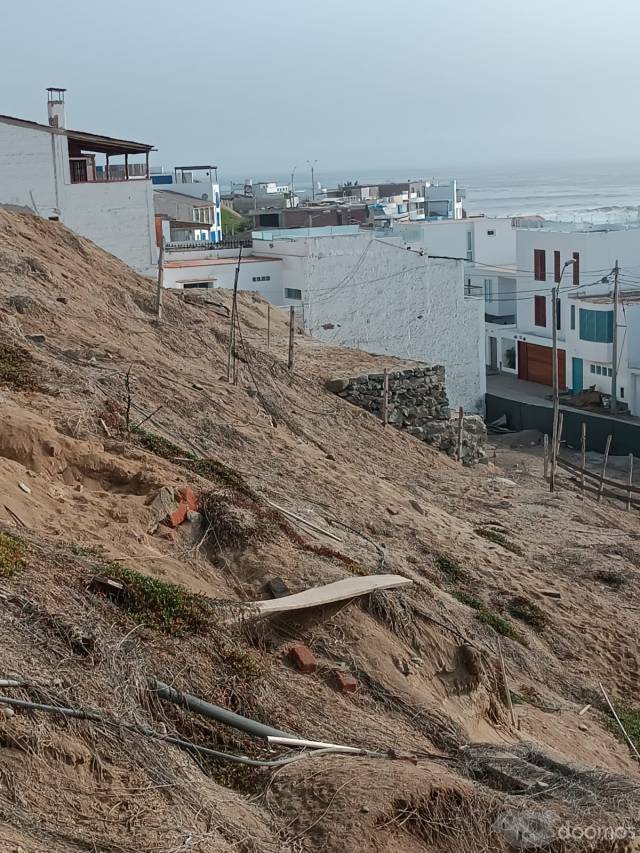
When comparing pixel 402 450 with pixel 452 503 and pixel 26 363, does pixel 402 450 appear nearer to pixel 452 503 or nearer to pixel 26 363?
pixel 452 503

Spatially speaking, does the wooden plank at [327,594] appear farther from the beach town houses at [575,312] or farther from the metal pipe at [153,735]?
the beach town houses at [575,312]

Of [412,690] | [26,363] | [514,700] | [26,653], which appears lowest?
[514,700]

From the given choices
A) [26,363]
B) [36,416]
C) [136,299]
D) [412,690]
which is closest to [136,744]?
[412,690]

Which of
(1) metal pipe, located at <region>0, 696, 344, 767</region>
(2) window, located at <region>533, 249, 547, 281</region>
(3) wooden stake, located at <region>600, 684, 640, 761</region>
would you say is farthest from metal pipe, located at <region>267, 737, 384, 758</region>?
(2) window, located at <region>533, 249, 547, 281</region>

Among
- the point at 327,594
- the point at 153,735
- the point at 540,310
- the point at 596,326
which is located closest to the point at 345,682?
the point at 327,594

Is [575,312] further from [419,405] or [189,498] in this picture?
[189,498]

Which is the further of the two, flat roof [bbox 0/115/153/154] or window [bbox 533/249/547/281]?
window [bbox 533/249/547/281]

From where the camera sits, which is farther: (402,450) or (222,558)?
(402,450)

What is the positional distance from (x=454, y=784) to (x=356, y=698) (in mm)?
1786

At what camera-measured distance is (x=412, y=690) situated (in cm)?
1023

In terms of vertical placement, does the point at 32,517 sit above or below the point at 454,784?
above

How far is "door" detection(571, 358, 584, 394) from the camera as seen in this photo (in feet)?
149

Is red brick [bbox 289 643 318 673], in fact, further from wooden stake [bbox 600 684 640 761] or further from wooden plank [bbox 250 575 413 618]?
wooden stake [bbox 600 684 640 761]

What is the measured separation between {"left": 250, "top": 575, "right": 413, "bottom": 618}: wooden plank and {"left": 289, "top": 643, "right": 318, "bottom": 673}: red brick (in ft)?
1.26
